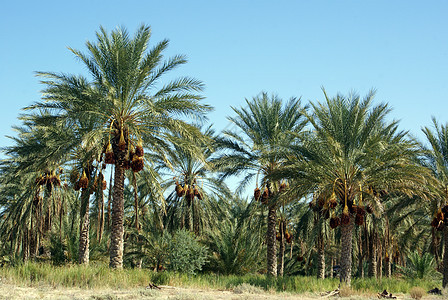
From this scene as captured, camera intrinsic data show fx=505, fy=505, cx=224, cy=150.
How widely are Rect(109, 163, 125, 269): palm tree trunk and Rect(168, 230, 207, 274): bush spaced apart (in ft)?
14.6

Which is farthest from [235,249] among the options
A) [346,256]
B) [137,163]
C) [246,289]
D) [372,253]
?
[137,163]

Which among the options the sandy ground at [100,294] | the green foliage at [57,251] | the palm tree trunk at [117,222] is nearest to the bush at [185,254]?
the palm tree trunk at [117,222]

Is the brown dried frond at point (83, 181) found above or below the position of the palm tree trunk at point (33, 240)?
above

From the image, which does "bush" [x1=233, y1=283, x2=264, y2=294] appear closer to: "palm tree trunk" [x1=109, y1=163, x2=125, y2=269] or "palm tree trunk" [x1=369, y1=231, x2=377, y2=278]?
"palm tree trunk" [x1=109, y1=163, x2=125, y2=269]

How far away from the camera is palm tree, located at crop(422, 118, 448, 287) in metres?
22.3

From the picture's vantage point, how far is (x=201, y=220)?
1156 inches

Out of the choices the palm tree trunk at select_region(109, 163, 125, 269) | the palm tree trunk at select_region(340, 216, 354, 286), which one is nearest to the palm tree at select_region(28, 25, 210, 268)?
the palm tree trunk at select_region(109, 163, 125, 269)

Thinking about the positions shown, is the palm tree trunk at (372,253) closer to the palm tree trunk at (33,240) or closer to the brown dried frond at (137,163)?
the brown dried frond at (137,163)

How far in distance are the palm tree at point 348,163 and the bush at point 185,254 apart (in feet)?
Result: 20.4

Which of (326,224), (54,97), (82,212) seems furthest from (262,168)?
(54,97)

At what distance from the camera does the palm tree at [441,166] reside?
22328mm

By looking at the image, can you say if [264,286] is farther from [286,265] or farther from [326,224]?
[286,265]

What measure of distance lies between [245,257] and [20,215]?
456 inches

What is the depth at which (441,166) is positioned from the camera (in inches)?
882
